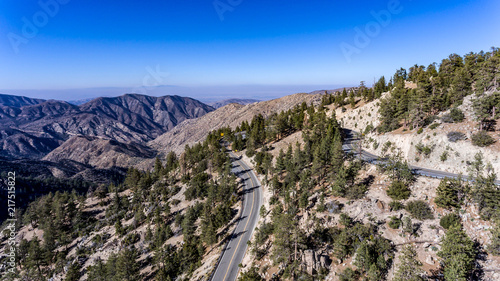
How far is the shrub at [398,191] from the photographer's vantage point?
38.7 metres

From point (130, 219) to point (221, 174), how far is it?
121ft

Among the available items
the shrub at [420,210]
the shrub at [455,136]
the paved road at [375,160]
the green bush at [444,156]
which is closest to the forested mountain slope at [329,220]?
the shrub at [420,210]

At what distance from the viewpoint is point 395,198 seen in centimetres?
3931

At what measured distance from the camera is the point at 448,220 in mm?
32906

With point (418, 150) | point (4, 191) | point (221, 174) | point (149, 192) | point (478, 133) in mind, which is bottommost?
point (4, 191)

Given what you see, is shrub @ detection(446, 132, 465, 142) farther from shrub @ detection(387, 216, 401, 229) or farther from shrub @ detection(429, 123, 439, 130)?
shrub @ detection(387, 216, 401, 229)

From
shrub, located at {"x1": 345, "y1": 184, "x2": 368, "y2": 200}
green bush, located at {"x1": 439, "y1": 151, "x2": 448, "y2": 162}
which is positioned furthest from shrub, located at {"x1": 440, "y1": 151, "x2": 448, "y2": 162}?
shrub, located at {"x1": 345, "y1": 184, "x2": 368, "y2": 200}

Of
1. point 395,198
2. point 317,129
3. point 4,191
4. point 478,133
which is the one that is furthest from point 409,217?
point 4,191

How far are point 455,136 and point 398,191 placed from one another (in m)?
19.8

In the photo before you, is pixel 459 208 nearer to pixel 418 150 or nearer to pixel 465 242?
pixel 465 242

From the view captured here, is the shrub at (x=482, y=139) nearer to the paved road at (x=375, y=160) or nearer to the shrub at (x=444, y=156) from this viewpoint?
the shrub at (x=444, y=156)

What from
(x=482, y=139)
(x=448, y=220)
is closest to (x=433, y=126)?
(x=482, y=139)

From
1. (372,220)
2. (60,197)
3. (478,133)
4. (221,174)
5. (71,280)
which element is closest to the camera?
(372,220)

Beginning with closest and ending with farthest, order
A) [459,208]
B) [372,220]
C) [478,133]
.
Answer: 1. [459,208]
2. [372,220]
3. [478,133]
